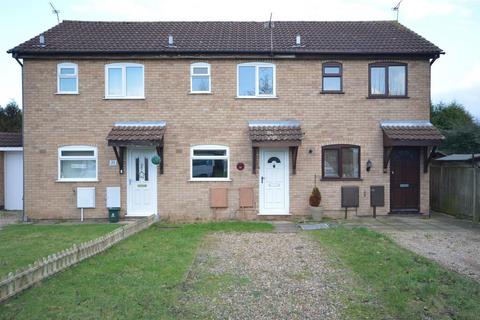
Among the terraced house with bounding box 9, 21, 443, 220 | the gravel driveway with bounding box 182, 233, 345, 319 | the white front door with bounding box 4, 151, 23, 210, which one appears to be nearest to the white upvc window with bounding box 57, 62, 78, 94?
the terraced house with bounding box 9, 21, 443, 220

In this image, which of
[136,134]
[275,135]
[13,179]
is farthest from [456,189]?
[13,179]

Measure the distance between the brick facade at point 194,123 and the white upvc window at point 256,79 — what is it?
0.22m

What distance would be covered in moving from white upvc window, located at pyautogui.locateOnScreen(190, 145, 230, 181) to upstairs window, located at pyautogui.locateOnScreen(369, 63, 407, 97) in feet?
18.5

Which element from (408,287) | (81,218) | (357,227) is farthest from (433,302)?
(81,218)

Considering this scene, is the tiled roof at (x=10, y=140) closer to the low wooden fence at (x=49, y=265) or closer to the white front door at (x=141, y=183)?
the white front door at (x=141, y=183)

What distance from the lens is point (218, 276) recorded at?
254 inches

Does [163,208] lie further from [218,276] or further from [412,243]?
[412,243]

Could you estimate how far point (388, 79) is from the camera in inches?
525

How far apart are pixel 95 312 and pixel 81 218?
8.92 meters

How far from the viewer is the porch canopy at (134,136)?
40.3ft

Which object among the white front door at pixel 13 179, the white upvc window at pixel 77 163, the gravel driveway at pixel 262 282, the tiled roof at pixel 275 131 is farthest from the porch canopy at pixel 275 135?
the white front door at pixel 13 179

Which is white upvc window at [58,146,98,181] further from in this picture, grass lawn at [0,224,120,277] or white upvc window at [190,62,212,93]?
white upvc window at [190,62,212,93]

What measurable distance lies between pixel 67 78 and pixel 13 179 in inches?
212

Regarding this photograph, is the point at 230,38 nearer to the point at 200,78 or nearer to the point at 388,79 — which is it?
the point at 200,78
